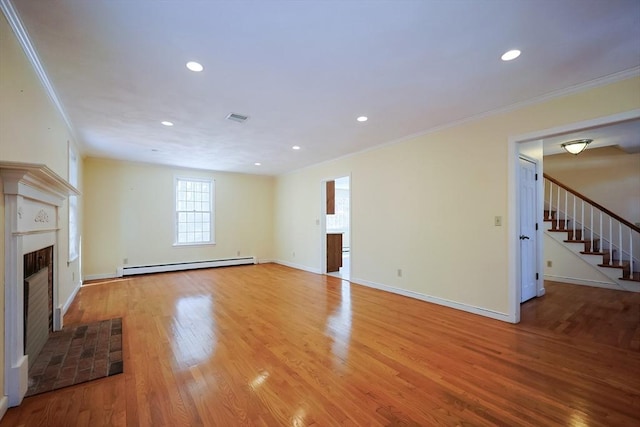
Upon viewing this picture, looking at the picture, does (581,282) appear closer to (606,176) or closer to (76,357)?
(606,176)

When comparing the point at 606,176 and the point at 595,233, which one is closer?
the point at 595,233

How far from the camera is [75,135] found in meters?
4.24

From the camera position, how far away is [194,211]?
7059 millimetres

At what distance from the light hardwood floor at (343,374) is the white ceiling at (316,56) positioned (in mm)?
2564

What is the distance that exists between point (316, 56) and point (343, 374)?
2573mm

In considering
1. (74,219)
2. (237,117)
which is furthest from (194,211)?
(237,117)

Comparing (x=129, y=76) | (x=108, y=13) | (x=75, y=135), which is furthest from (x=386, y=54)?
(x=75, y=135)

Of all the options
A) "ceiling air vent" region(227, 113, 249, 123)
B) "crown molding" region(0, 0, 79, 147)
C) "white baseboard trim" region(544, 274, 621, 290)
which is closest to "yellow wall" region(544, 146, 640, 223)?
"white baseboard trim" region(544, 274, 621, 290)

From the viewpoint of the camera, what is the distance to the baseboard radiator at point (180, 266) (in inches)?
238

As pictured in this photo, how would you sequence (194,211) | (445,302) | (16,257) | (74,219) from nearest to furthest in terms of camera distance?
(16,257), (445,302), (74,219), (194,211)

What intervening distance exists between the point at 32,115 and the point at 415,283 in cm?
482

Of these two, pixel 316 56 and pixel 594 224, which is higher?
pixel 316 56

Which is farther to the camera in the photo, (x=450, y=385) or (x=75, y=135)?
→ (x=75, y=135)

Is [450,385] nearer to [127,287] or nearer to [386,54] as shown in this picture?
[386,54]
